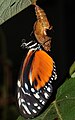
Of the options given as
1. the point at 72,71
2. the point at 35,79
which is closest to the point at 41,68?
the point at 35,79

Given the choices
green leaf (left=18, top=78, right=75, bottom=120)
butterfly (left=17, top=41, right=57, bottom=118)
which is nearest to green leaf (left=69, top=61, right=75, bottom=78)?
green leaf (left=18, top=78, right=75, bottom=120)

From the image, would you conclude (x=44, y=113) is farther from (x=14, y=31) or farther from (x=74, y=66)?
(x=14, y=31)

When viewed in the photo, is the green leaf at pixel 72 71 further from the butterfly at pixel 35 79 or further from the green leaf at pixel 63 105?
the butterfly at pixel 35 79

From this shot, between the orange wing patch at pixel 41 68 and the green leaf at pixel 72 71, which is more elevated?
the orange wing patch at pixel 41 68

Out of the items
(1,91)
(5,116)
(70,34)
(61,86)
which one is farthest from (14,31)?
(61,86)

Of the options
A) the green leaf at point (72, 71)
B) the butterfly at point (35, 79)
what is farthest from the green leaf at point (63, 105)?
the butterfly at point (35, 79)

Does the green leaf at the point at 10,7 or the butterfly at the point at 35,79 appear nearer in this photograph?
the butterfly at the point at 35,79
